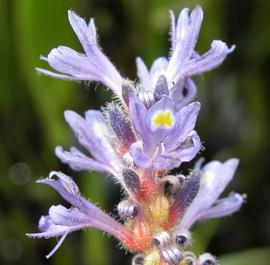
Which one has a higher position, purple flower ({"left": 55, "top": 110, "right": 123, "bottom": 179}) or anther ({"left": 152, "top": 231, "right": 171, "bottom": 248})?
purple flower ({"left": 55, "top": 110, "right": 123, "bottom": 179})

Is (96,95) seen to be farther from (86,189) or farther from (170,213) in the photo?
(170,213)

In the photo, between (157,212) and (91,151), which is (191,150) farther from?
(91,151)

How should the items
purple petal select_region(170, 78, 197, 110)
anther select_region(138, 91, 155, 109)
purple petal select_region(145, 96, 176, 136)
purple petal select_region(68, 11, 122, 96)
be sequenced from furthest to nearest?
purple petal select_region(170, 78, 197, 110), purple petal select_region(68, 11, 122, 96), anther select_region(138, 91, 155, 109), purple petal select_region(145, 96, 176, 136)

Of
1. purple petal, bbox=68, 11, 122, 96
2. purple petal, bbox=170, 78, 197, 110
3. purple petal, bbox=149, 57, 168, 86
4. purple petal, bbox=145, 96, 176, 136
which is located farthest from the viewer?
purple petal, bbox=149, 57, 168, 86

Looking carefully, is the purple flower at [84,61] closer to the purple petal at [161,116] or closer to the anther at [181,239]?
the purple petal at [161,116]

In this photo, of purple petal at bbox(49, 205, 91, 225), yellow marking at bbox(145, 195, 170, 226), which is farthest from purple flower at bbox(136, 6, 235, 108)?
purple petal at bbox(49, 205, 91, 225)

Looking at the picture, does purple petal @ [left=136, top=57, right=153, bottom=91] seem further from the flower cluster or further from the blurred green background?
the blurred green background

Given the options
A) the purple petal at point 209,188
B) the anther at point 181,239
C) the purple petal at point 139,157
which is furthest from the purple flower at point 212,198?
the purple petal at point 139,157
